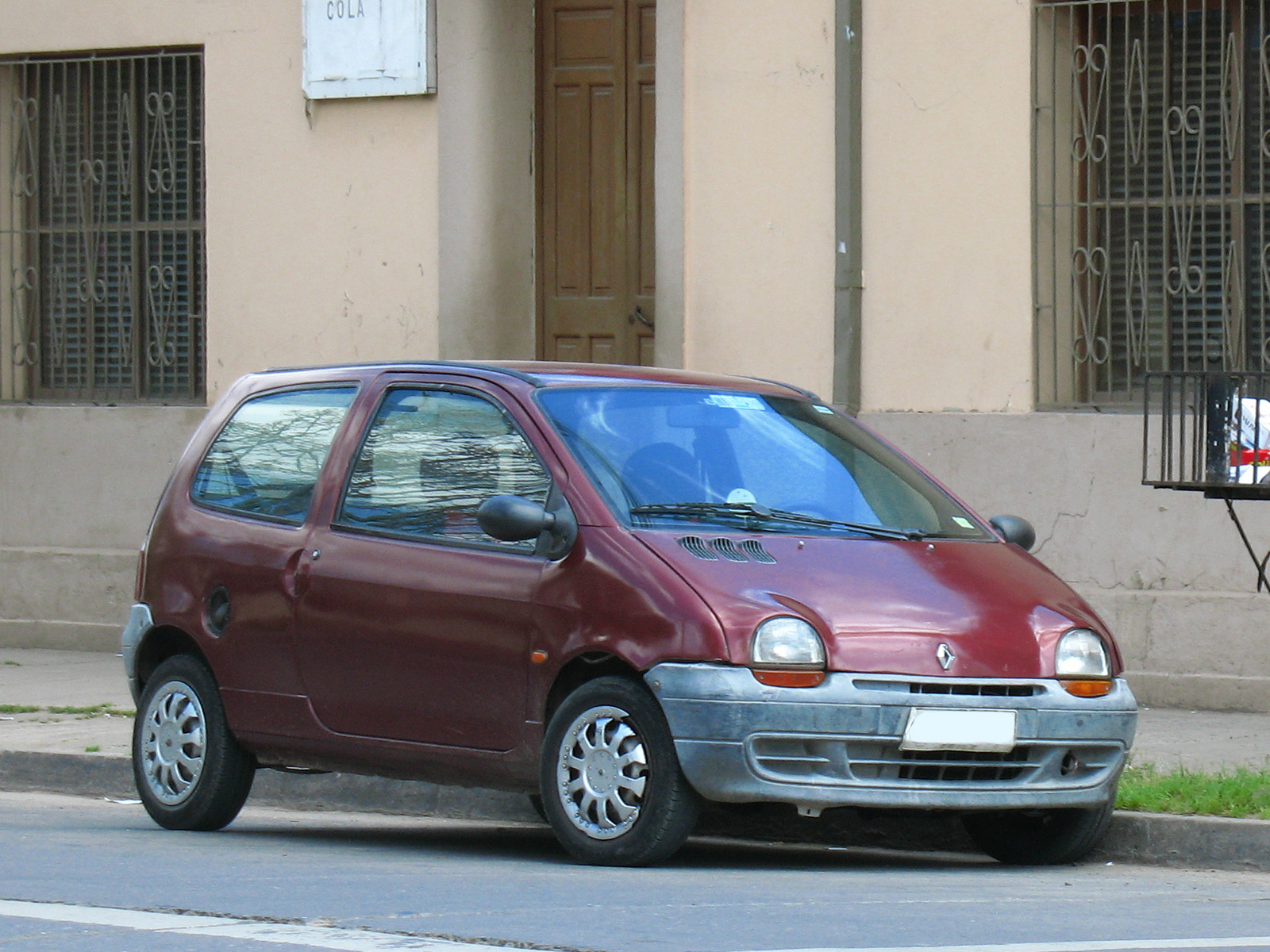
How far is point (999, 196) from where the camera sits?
11.9 m

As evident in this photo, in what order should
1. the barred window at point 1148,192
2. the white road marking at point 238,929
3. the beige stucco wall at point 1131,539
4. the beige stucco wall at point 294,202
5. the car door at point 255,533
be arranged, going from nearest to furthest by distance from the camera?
the white road marking at point 238,929, the car door at point 255,533, the beige stucco wall at point 1131,539, the barred window at point 1148,192, the beige stucco wall at point 294,202

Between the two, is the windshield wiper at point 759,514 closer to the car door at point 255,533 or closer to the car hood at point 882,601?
the car hood at point 882,601

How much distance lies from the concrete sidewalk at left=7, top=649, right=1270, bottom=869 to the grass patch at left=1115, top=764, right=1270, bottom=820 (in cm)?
11

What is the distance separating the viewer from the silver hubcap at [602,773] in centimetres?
687

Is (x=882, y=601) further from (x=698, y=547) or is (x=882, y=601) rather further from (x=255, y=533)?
(x=255, y=533)

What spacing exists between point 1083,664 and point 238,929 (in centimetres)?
283

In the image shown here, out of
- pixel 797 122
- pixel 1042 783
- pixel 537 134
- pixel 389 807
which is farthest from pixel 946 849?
pixel 537 134

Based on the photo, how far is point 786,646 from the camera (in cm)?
677

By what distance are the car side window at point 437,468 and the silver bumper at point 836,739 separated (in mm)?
904

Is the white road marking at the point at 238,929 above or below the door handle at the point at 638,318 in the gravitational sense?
below

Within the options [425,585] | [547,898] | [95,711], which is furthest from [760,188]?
[547,898]

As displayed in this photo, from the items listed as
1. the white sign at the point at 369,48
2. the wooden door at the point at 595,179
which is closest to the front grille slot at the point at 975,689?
the wooden door at the point at 595,179

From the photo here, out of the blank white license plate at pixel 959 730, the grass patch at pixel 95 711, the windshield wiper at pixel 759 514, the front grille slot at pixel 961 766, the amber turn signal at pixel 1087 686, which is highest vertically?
the windshield wiper at pixel 759 514

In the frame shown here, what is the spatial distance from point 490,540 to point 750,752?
47.3 inches
